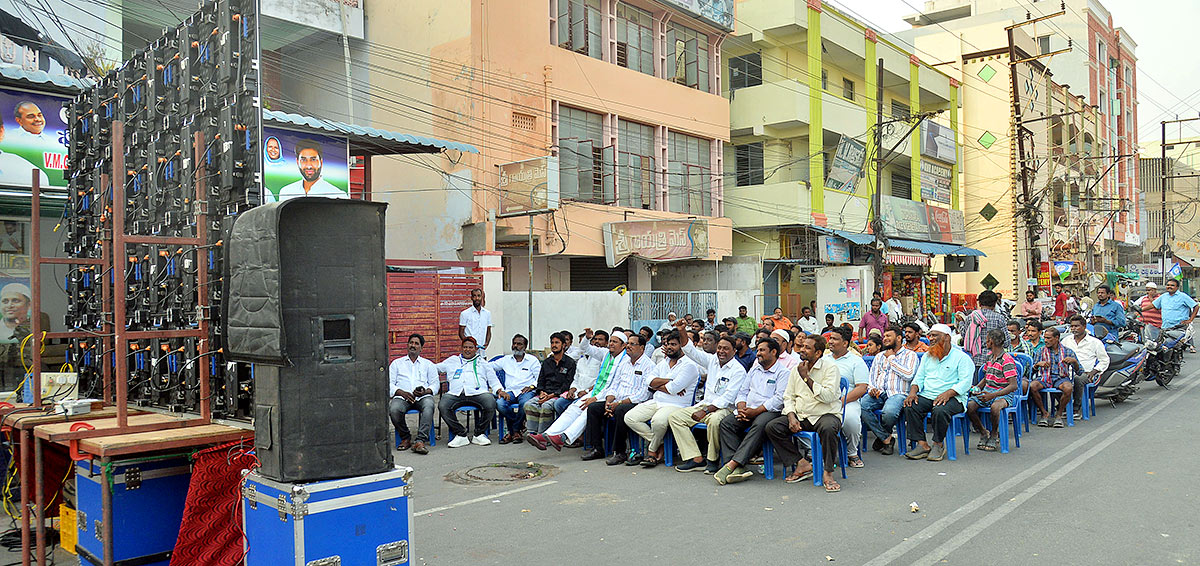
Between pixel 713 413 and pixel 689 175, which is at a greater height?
pixel 689 175

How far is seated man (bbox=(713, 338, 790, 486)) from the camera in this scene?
26.5ft

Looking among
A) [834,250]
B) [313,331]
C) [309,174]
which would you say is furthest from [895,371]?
[834,250]

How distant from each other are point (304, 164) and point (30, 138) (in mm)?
4476

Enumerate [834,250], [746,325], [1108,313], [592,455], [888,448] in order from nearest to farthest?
1. [888,448]
2. [592,455]
3. [1108,313]
4. [746,325]
5. [834,250]

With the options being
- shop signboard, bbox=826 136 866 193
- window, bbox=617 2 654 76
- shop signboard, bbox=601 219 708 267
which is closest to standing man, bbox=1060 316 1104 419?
shop signboard, bbox=601 219 708 267

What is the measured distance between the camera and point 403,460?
378 inches

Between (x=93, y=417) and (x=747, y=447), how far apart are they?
535 centimetres

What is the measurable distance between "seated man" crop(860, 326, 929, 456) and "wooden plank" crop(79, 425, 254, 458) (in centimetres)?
669

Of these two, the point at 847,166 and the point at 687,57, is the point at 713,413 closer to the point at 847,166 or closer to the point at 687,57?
the point at 687,57

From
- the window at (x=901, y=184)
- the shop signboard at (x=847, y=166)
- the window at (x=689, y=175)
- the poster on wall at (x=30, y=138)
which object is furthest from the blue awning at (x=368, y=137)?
the window at (x=901, y=184)

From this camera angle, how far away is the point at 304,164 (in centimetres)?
1416

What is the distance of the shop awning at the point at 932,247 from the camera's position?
96.7 ft

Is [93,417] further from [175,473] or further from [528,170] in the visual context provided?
[528,170]

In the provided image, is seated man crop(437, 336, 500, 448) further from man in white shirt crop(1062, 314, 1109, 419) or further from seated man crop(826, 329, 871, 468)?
man in white shirt crop(1062, 314, 1109, 419)
